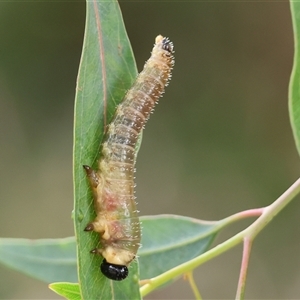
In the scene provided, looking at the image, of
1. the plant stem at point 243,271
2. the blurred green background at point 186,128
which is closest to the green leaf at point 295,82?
the plant stem at point 243,271

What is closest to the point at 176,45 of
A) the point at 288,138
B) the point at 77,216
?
the point at 288,138

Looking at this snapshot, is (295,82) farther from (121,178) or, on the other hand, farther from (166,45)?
(121,178)

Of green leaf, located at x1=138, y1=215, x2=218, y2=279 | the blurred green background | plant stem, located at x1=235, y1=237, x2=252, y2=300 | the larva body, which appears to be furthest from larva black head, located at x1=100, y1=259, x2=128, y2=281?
the blurred green background

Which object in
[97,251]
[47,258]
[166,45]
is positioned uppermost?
[166,45]

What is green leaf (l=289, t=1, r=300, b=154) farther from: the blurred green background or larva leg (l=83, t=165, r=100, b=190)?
the blurred green background

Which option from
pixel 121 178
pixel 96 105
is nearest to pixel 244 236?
pixel 121 178

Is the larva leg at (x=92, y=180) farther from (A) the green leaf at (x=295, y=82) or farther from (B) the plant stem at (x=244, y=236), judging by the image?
(A) the green leaf at (x=295, y=82)

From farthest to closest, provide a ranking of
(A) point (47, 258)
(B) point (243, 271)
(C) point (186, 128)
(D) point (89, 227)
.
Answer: (C) point (186, 128) → (A) point (47, 258) → (B) point (243, 271) → (D) point (89, 227)
